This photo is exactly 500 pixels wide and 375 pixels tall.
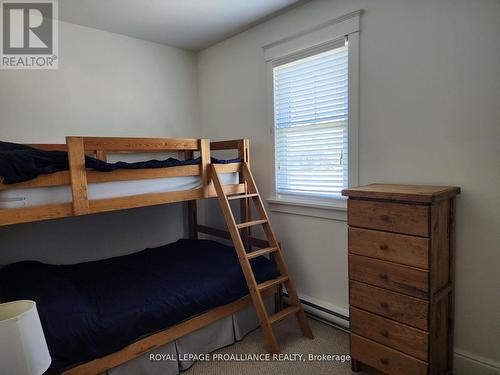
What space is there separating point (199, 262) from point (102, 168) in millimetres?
1170

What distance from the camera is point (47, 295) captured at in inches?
77.5

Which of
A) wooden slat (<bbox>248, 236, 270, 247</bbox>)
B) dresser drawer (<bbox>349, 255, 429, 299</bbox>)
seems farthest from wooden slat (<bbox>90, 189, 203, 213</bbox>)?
dresser drawer (<bbox>349, 255, 429, 299</bbox>)

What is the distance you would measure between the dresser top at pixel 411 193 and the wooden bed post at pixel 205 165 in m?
1.04

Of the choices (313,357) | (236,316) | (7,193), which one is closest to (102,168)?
(7,193)

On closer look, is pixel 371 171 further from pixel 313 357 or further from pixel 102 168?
pixel 102 168

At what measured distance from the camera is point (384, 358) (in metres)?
1.84

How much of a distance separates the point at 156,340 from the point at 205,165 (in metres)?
1.21

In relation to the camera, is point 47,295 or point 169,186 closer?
point 47,295

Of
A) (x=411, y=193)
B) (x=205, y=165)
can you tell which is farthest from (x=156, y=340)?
(x=411, y=193)

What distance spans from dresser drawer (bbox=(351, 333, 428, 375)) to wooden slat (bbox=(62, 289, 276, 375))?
816mm

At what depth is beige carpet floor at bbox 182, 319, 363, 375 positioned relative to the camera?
2066 mm

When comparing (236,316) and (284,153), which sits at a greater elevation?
(284,153)

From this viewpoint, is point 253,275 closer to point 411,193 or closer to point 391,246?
point 391,246

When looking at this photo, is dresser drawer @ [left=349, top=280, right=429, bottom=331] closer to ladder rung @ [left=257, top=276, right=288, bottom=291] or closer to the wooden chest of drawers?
the wooden chest of drawers
